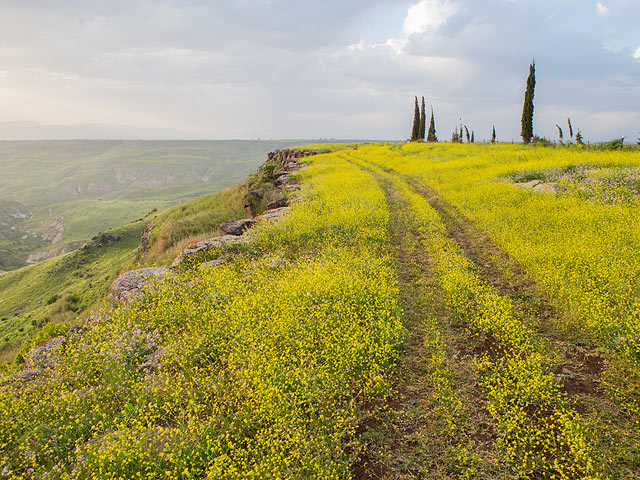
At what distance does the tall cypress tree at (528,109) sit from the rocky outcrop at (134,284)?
43.7 meters

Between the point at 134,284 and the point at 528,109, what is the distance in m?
44.9

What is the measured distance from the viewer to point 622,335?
6375 millimetres

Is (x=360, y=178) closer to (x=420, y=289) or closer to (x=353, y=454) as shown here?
(x=420, y=289)

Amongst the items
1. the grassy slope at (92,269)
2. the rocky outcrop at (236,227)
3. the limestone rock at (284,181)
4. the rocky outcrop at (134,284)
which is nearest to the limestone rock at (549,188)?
the rocky outcrop at (236,227)

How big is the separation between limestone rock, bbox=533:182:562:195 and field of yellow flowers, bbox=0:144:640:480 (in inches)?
209

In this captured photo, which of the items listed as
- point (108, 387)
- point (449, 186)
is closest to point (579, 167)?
point (449, 186)

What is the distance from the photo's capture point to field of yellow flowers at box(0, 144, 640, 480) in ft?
15.1

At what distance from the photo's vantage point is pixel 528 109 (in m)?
38.2

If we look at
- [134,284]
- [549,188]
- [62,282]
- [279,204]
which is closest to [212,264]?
[134,284]

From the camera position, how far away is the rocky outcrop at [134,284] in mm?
9734

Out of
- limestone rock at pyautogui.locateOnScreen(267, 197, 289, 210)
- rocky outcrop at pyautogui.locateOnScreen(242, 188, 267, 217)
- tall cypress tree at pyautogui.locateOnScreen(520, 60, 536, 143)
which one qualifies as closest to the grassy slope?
rocky outcrop at pyautogui.locateOnScreen(242, 188, 267, 217)

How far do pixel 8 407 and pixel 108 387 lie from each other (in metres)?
1.62

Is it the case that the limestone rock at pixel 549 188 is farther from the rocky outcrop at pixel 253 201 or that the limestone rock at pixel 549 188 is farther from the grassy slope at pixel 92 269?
the grassy slope at pixel 92 269

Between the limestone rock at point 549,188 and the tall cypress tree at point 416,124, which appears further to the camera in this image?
the tall cypress tree at point 416,124
